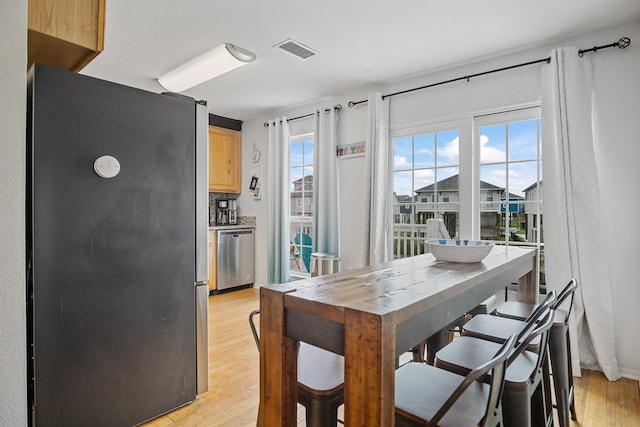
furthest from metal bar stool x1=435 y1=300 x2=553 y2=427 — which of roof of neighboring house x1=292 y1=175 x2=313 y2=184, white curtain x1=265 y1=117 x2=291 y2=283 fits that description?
roof of neighboring house x1=292 y1=175 x2=313 y2=184

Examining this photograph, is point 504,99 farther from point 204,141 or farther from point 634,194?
point 204,141

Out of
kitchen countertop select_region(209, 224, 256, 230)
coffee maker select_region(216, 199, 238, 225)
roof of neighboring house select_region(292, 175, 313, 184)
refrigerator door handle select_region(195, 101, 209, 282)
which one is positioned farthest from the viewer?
coffee maker select_region(216, 199, 238, 225)

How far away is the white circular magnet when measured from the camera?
1679 mm

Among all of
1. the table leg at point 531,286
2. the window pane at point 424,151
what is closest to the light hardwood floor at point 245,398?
the table leg at point 531,286

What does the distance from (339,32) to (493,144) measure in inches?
Answer: 63.3

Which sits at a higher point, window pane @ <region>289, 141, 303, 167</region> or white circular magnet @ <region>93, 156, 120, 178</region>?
window pane @ <region>289, 141, 303, 167</region>

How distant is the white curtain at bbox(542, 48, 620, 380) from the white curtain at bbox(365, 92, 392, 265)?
1390 mm

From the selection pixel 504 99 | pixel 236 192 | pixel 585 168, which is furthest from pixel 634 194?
pixel 236 192

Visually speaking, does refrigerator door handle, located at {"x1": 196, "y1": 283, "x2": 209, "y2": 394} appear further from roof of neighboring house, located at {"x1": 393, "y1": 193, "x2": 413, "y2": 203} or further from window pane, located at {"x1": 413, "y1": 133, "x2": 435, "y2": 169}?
window pane, located at {"x1": 413, "y1": 133, "x2": 435, "y2": 169}

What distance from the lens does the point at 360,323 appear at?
90cm

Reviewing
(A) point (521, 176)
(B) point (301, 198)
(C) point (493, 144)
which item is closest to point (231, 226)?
(B) point (301, 198)

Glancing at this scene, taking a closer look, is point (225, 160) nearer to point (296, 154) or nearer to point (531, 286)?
point (296, 154)

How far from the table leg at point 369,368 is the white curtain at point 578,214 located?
2267mm

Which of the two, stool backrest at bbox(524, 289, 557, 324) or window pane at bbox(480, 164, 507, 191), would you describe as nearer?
stool backrest at bbox(524, 289, 557, 324)
